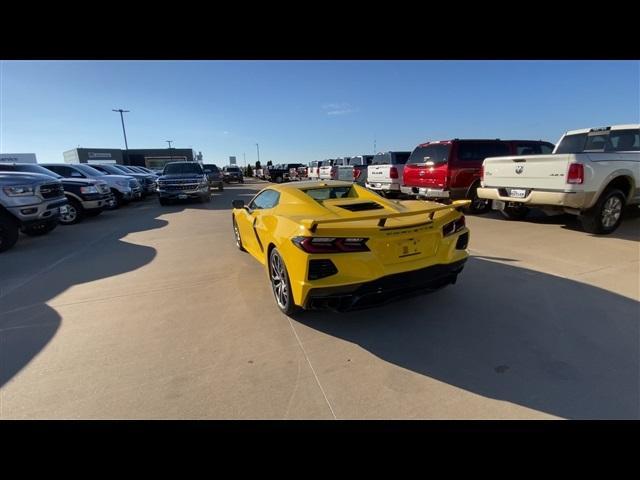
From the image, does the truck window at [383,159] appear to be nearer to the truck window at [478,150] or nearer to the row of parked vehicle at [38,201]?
the truck window at [478,150]

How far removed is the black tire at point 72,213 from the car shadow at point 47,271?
0.59m

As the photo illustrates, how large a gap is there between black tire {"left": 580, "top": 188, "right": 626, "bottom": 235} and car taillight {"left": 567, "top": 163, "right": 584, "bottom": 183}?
791 millimetres

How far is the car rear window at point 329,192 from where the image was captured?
400 cm

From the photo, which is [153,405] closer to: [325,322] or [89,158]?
[325,322]

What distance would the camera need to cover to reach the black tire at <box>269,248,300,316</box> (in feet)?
10.4

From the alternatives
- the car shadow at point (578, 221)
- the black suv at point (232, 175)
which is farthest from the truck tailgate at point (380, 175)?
the black suv at point (232, 175)

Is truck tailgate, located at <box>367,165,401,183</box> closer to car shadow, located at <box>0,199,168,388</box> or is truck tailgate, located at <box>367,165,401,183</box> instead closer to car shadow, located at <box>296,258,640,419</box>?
car shadow, located at <box>0,199,168,388</box>

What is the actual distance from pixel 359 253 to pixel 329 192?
64.6 inches

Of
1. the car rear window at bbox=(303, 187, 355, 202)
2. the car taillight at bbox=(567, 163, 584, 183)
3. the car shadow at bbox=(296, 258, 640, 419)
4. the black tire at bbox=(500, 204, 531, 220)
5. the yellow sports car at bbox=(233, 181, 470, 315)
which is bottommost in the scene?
the car shadow at bbox=(296, 258, 640, 419)

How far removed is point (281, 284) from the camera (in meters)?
3.42

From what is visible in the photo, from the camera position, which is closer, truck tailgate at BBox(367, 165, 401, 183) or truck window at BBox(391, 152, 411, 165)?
truck tailgate at BBox(367, 165, 401, 183)

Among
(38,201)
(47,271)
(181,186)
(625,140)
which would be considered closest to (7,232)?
(38,201)

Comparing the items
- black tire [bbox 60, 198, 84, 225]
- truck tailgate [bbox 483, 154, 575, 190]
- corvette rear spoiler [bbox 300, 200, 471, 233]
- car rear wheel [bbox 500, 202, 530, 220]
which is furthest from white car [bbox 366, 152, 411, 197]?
black tire [bbox 60, 198, 84, 225]

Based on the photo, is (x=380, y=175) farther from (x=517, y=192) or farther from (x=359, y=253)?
(x=359, y=253)
